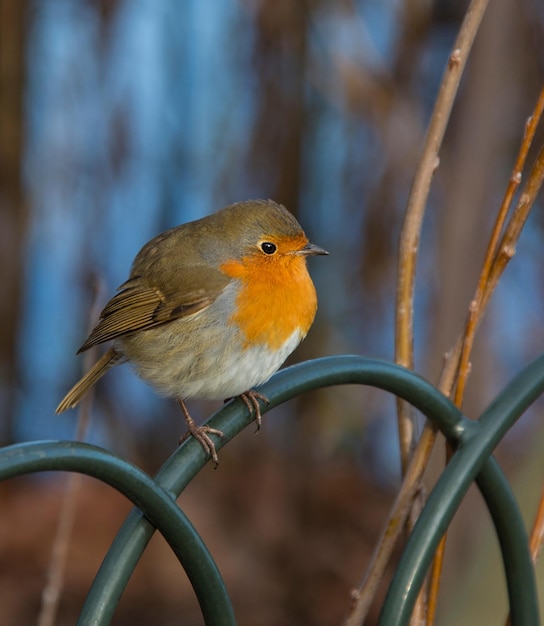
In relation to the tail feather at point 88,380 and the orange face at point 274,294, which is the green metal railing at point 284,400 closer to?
the orange face at point 274,294

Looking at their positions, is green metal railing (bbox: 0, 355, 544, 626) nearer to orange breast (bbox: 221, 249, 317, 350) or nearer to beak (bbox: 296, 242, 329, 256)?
orange breast (bbox: 221, 249, 317, 350)

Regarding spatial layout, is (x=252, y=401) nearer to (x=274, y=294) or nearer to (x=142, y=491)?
(x=274, y=294)

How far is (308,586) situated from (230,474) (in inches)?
36.3

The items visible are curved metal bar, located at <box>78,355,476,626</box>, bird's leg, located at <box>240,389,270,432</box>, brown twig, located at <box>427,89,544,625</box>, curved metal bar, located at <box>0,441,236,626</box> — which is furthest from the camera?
bird's leg, located at <box>240,389,270,432</box>

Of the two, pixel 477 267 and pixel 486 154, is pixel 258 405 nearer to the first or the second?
pixel 477 267

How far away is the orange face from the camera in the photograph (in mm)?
2365

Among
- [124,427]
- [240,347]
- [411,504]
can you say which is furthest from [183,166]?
[411,504]

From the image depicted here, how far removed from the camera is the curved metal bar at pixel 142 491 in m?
1.22

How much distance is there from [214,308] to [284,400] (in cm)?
73

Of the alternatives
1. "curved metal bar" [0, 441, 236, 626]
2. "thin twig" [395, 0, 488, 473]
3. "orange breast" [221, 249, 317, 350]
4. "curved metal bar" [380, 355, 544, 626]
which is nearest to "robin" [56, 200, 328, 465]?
"orange breast" [221, 249, 317, 350]

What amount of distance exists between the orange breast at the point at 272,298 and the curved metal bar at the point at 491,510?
701 millimetres

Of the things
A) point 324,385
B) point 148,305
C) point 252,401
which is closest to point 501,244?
point 324,385

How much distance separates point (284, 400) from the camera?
1752 millimetres

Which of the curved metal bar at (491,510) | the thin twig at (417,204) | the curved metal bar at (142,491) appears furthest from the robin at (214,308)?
the curved metal bar at (142,491)
